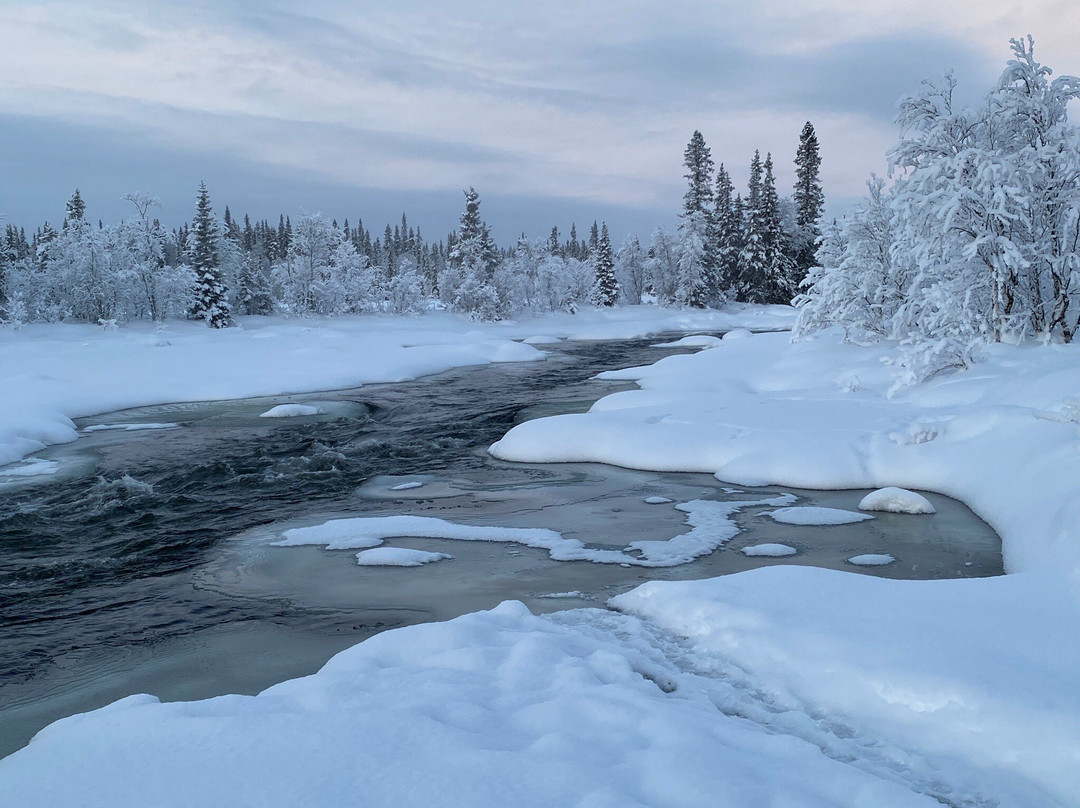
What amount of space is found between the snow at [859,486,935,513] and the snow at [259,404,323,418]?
13340mm

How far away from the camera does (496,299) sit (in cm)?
5441

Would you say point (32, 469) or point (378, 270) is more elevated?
point (378, 270)

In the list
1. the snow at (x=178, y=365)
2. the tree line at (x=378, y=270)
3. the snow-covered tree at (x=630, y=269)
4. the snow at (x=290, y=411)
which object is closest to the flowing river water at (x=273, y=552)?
the snow at (x=290, y=411)

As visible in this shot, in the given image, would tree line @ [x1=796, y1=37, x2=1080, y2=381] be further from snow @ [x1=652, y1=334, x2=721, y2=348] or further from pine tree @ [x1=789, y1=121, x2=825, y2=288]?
pine tree @ [x1=789, y1=121, x2=825, y2=288]

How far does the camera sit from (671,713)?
12.6 feet

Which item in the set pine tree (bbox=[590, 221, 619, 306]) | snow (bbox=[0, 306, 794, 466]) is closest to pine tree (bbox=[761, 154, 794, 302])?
pine tree (bbox=[590, 221, 619, 306])

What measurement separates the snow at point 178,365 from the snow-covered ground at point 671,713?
12.1m

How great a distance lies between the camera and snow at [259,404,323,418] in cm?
1809

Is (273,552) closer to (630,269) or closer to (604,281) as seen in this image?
(604,281)

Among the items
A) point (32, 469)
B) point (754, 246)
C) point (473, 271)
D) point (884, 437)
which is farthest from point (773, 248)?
point (32, 469)

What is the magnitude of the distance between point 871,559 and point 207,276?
46.5 meters

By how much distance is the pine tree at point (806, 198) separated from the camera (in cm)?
6322

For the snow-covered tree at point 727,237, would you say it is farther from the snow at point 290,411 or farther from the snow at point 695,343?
the snow at point 290,411

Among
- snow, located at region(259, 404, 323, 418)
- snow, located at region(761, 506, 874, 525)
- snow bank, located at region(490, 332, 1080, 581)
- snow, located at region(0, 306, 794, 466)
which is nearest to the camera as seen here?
snow bank, located at region(490, 332, 1080, 581)
